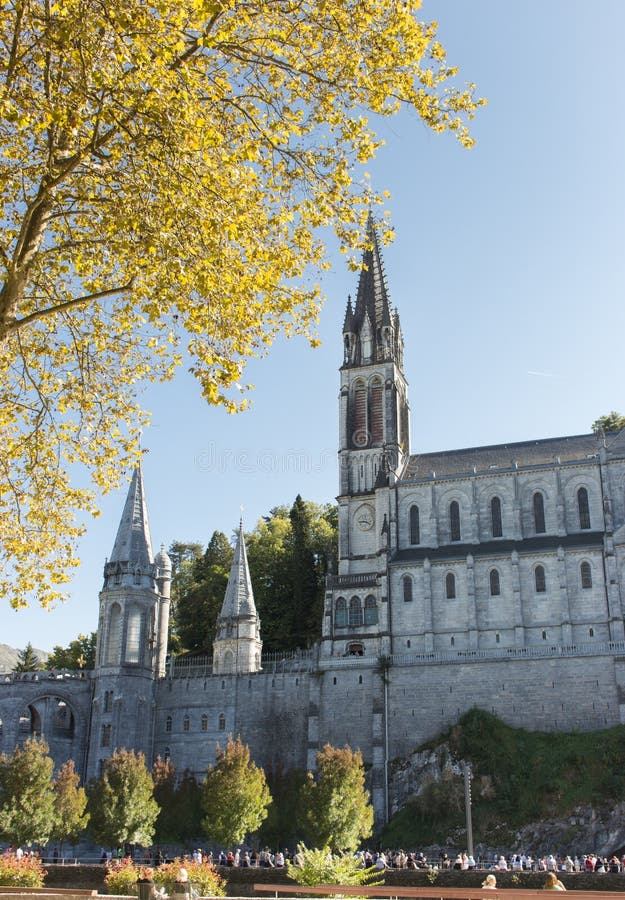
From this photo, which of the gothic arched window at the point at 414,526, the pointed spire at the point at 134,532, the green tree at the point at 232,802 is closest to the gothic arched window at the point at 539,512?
the gothic arched window at the point at 414,526

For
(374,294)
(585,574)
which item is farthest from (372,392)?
(585,574)

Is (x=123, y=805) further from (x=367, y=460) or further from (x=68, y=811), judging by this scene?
(x=367, y=460)

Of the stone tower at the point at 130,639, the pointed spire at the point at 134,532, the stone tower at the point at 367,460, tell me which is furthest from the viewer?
the pointed spire at the point at 134,532

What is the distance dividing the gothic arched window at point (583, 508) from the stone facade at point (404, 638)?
0.10 meters

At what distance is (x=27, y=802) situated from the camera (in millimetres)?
47531

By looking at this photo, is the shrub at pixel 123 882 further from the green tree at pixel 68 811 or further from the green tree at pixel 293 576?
the green tree at pixel 293 576

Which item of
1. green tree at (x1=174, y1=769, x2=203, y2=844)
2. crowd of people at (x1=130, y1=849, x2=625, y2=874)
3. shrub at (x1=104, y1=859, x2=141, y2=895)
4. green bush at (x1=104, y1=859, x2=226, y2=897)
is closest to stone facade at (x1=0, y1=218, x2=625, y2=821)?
green tree at (x1=174, y1=769, x2=203, y2=844)

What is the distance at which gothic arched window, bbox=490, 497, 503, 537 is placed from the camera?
64.3 metres

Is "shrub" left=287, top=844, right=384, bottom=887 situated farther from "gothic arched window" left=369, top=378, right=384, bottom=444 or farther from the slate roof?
"gothic arched window" left=369, top=378, right=384, bottom=444

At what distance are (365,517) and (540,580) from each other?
14.4 metres

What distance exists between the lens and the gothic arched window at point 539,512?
208 ft

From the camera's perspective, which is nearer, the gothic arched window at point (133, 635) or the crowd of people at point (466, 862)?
the crowd of people at point (466, 862)

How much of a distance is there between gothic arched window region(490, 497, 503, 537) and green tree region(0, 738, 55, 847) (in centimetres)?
3097

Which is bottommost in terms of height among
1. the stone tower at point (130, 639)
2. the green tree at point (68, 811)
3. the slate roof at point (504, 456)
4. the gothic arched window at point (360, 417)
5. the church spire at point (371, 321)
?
the green tree at point (68, 811)
